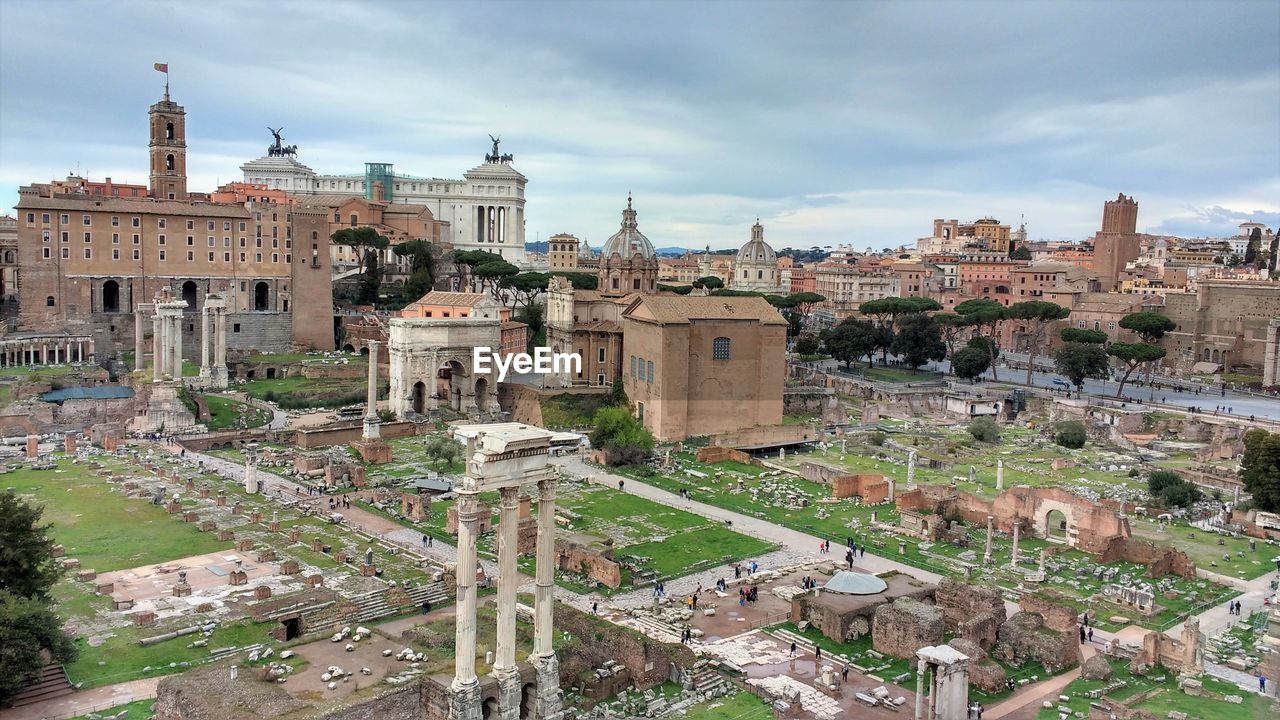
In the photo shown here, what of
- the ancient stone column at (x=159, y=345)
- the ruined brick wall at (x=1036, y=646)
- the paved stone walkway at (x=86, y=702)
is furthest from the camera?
the ancient stone column at (x=159, y=345)

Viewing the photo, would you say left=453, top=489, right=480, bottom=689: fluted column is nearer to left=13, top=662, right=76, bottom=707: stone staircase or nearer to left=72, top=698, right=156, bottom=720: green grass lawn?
left=72, top=698, right=156, bottom=720: green grass lawn

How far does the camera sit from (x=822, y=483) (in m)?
42.1

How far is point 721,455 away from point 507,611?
29.0m

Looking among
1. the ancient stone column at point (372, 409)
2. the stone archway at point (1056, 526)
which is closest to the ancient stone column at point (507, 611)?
the stone archway at point (1056, 526)

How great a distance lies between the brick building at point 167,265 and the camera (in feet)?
197

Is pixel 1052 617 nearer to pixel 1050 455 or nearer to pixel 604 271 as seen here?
pixel 1050 455

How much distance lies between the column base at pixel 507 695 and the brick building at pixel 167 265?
52.0m

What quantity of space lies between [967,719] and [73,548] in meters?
25.8

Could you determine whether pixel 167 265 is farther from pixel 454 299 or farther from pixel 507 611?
pixel 507 611

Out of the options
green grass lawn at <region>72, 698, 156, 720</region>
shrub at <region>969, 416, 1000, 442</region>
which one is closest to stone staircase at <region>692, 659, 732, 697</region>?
green grass lawn at <region>72, 698, 156, 720</region>

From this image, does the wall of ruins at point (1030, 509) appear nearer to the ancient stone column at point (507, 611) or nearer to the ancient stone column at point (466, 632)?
the ancient stone column at point (507, 611)

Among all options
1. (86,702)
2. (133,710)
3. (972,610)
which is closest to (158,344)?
(86,702)

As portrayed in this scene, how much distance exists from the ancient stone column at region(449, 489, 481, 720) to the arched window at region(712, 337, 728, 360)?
35150 mm

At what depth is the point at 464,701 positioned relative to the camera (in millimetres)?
17922
